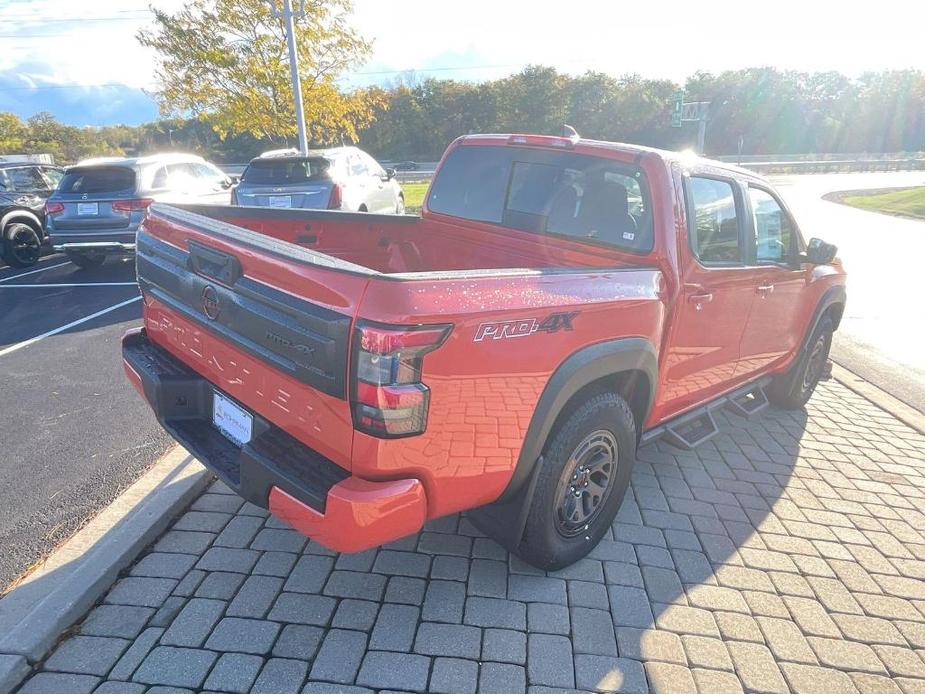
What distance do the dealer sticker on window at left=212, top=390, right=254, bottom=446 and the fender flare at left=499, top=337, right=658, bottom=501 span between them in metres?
1.11

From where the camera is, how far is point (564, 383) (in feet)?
7.86

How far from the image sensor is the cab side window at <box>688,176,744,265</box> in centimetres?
316

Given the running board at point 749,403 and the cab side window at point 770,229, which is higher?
the cab side window at point 770,229

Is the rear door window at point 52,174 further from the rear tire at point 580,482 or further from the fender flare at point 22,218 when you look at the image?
the rear tire at point 580,482

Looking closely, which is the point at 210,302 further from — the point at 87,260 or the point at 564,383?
the point at 87,260

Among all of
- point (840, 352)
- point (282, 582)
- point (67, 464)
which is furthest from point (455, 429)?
point (840, 352)

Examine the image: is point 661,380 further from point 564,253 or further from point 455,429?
point 455,429

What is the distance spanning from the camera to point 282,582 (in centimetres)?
273

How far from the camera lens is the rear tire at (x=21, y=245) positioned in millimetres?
9484

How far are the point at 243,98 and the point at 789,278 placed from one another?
18371 mm

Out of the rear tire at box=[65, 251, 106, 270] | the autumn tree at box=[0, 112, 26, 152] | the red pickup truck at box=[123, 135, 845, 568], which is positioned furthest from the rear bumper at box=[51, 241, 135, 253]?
the autumn tree at box=[0, 112, 26, 152]

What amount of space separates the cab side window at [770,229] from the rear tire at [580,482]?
1.64 meters

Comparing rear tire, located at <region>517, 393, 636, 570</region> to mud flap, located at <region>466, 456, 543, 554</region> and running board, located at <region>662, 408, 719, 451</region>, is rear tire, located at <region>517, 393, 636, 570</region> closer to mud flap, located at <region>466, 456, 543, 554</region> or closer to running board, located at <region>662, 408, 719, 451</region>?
mud flap, located at <region>466, 456, 543, 554</region>

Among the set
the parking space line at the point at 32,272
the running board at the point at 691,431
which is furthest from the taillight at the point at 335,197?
the running board at the point at 691,431
